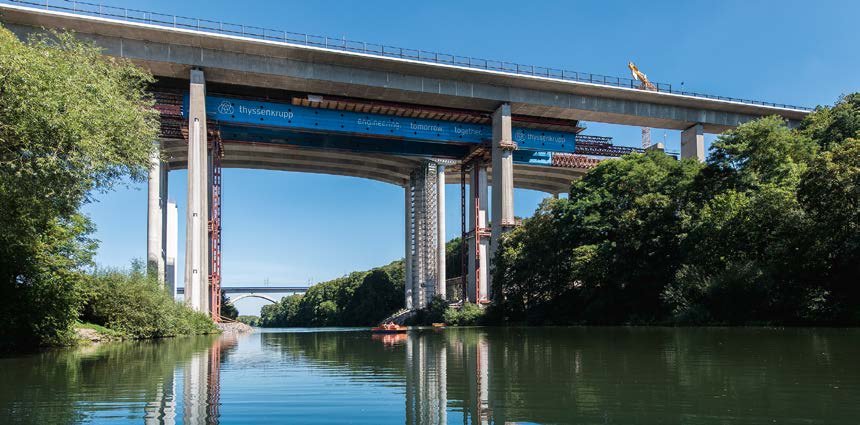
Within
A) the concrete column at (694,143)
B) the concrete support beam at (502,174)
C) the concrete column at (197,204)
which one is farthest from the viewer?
the concrete column at (694,143)

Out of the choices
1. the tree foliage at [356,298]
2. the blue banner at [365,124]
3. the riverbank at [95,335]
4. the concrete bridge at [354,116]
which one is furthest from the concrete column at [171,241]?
the tree foliage at [356,298]

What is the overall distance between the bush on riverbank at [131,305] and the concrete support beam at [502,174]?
90.1 ft

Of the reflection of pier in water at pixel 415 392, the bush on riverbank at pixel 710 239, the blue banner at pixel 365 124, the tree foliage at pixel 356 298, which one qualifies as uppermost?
the blue banner at pixel 365 124

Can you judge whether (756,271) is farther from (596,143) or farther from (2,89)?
(596,143)

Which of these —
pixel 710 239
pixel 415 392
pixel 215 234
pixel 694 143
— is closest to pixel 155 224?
pixel 215 234

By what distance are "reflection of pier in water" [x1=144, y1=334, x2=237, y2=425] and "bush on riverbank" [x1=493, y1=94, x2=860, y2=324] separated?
83.5ft

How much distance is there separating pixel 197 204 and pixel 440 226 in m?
28.7

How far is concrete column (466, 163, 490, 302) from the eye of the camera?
61.9 m

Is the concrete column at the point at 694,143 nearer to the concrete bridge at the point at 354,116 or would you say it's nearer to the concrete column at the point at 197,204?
the concrete bridge at the point at 354,116

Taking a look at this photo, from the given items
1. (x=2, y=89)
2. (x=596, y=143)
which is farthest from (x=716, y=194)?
(x=2, y=89)

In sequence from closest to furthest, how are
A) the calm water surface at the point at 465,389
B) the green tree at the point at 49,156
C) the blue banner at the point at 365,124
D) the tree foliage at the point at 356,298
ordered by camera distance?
the calm water surface at the point at 465,389 < the green tree at the point at 49,156 < the blue banner at the point at 365,124 < the tree foliage at the point at 356,298

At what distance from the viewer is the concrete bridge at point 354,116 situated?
4628 cm

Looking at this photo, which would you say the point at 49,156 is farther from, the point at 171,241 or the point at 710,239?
the point at 171,241

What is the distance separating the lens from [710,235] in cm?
3522
